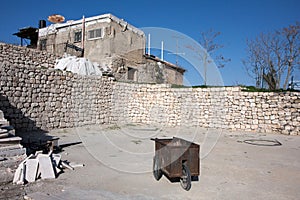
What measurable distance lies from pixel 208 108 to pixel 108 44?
29.3 feet

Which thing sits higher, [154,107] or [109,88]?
[109,88]

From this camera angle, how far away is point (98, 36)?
17.1 metres

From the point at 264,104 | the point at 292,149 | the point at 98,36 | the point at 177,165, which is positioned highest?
the point at 98,36

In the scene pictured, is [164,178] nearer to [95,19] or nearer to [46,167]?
[46,167]

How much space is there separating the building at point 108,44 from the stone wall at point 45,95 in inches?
177

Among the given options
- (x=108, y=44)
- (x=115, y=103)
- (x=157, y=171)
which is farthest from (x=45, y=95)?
(x=108, y=44)

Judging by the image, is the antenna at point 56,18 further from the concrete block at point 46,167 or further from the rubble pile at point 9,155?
the concrete block at point 46,167

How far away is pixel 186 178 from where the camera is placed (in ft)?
11.6

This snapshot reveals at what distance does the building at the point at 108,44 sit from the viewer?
55.3 feet

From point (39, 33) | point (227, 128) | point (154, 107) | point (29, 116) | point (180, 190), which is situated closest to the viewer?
point (180, 190)

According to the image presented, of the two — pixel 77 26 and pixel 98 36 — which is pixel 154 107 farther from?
pixel 77 26

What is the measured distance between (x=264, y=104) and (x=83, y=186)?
9.81 m

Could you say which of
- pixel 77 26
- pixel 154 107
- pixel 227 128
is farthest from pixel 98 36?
pixel 227 128

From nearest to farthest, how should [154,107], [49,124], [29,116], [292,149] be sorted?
[292,149], [29,116], [49,124], [154,107]
